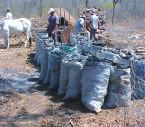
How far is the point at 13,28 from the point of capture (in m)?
17.4

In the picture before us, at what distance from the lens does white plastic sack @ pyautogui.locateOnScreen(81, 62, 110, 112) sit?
328 inches

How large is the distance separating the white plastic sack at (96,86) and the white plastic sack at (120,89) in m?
0.13

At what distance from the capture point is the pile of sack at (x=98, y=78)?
27.5ft

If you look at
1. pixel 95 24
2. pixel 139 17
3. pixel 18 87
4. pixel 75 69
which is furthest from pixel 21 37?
pixel 139 17

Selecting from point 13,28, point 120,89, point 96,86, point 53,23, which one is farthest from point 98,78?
point 13,28

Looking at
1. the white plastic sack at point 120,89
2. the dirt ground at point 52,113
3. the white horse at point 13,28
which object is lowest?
the dirt ground at point 52,113

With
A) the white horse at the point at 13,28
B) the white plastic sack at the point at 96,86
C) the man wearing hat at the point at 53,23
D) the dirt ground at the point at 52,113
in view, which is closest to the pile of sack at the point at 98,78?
the white plastic sack at the point at 96,86

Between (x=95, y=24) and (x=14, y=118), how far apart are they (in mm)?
10110

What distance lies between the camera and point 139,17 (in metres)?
34.2

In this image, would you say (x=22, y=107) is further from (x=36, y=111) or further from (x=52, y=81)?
(x=52, y=81)

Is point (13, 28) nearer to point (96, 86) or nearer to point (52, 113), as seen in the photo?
point (52, 113)

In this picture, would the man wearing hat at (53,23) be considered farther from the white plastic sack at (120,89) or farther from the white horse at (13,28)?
the white plastic sack at (120,89)

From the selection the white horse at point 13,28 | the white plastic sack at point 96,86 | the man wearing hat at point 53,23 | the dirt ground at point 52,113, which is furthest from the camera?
the white horse at point 13,28

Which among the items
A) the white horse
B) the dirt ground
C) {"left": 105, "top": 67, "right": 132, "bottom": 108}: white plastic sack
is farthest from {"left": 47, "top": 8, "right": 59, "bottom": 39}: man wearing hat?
{"left": 105, "top": 67, "right": 132, "bottom": 108}: white plastic sack
